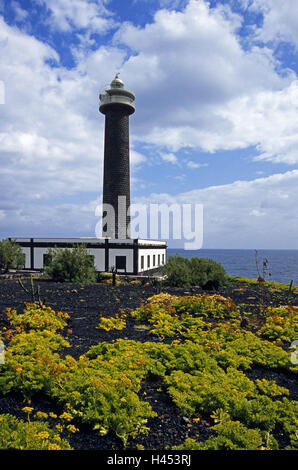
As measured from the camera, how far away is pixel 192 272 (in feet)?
75.5

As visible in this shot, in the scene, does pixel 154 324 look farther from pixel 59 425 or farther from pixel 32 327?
pixel 59 425

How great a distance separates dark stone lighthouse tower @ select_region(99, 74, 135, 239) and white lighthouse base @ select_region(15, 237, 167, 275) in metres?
3.01

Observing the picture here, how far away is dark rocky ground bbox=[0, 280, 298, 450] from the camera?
4.66 m

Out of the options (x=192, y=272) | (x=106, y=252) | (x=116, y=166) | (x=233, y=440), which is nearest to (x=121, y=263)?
(x=106, y=252)

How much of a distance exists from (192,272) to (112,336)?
48.8ft

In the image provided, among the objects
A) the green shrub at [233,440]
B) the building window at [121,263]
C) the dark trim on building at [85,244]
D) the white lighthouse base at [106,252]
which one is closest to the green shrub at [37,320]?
the green shrub at [233,440]

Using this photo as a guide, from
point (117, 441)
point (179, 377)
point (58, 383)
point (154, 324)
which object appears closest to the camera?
point (117, 441)

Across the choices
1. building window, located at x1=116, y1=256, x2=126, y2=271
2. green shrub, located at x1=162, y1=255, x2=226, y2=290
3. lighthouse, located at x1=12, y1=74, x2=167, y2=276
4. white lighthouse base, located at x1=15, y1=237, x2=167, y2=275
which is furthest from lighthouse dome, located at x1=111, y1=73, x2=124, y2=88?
green shrub, located at x1=162, y1=255, x2=226, y2=290

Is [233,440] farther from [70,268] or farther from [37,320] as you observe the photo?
[70,268]

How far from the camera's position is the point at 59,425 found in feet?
15.3

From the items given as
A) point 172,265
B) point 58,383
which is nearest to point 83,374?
point 58,383

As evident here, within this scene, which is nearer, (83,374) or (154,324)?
(83,374)
